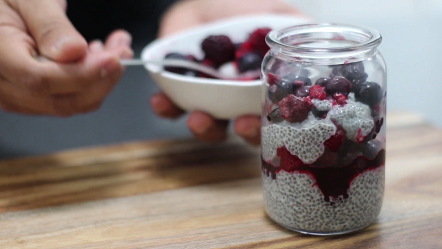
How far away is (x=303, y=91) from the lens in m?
0.54

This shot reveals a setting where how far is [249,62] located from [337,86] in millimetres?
215

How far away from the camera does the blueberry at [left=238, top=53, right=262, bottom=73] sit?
0.73 m

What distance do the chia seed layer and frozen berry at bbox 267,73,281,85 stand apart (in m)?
0.10

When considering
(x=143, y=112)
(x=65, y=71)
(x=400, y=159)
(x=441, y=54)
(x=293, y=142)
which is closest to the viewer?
(x=293, y=142)

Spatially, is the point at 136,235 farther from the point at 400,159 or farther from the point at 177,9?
the point at 177,9

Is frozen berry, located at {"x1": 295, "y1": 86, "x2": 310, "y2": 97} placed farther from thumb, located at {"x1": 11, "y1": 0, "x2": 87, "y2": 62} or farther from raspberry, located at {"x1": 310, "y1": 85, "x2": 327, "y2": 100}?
thumb, located at {"x1": 11, "y1": 0, "x2": 87, "y2": 62}

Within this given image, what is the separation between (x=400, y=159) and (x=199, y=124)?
30 cm

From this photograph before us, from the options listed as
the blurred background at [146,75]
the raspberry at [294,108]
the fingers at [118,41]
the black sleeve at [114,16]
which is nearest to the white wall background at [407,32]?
the blurred background at [146,75]

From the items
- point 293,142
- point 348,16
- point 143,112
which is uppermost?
point 293,142

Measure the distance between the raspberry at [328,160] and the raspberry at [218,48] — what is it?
0.95 feet

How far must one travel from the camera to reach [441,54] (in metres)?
1.64

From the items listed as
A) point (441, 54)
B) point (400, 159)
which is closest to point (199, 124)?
point (400, 159)

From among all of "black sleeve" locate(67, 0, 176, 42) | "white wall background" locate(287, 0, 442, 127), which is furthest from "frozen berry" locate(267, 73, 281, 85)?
"white wall background" locate(287, 0, 442, 127)

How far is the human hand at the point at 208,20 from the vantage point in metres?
0.73
